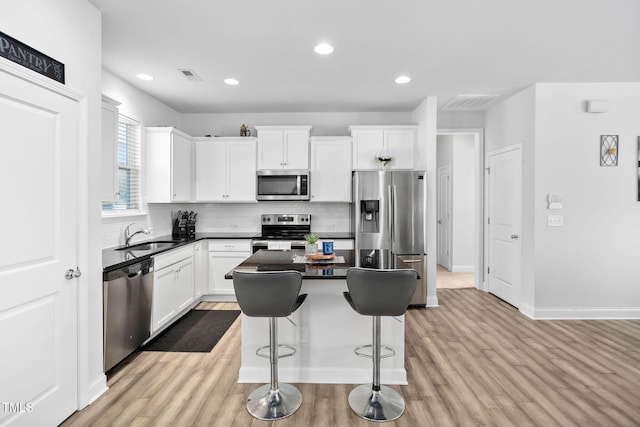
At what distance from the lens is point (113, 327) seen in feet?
8.80

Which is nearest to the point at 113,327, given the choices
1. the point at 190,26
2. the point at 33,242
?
the point at 33,242

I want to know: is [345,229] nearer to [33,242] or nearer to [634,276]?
[634,276]

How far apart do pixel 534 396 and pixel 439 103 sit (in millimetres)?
3709

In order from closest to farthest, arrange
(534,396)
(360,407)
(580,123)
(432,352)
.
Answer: (360,407)
(534,396)
(432,352)
(580,123)

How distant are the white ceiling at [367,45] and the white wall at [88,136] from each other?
0.31 metres

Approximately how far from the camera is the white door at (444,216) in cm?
700

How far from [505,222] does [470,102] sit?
5.65 ft

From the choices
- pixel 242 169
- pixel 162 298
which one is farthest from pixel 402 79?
pixel 162 298

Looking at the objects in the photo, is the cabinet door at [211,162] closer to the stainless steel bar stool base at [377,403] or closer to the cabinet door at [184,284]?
the cabinet door at [184,284]

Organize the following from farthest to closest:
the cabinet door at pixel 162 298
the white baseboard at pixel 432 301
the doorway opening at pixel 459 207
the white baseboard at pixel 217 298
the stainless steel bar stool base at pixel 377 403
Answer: the doorway opening at pixel 459 207
the white baseboard at pixel 217 298
the white baseboard at pixel 432 301
the cabinet door at pixel 162 298
the stainless steel bar stool base at pixel 377 403

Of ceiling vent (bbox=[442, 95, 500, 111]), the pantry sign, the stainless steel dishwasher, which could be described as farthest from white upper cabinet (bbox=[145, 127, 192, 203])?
ceiling vent (bbox=[442, 95, 500, 111])

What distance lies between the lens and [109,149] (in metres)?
2.94

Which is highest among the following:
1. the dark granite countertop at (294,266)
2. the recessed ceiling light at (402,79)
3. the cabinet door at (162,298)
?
the recessed ceiling light at (402,79)

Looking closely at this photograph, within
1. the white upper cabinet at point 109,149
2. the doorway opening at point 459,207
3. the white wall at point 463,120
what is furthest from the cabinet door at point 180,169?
the doorway opening at point 459,207
